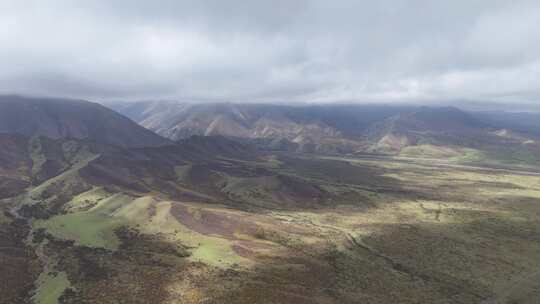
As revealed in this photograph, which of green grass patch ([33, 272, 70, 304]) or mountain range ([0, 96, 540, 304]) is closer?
green grass patch ([33, 272, 70, 304])

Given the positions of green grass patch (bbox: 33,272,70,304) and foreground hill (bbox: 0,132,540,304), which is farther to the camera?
foreground hill (bbox: 0,132,540,304)

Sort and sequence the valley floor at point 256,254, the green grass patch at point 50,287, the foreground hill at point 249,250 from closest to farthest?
the green grass patch at point 50,287 < the valley floor at point 256,254 < the foreground hill at point 249,250

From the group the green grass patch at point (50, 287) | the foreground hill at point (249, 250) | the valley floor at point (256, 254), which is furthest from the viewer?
the foreground hill at point (249, 250)

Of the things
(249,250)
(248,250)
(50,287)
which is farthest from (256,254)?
(50,287)

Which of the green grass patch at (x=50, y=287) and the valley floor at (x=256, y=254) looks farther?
the valley floor at (x=256, y=254)

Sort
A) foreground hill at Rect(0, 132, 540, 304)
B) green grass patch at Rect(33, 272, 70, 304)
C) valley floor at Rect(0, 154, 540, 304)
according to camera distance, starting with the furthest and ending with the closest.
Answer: foreground hill at Rect(0, 132, 540, 304) → valley floor at Rect(0, 154, 540, 304) → green grass patch at Rect(33, 272, 70, 304)

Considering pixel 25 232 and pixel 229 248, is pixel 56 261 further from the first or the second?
pixel 229 248

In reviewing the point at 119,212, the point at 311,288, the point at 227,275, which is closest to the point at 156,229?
the point at 119,212

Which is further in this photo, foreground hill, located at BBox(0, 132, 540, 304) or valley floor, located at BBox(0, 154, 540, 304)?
foreground hill, located at BBox(0, 132, 540, 304)

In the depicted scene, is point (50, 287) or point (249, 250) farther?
point (249, 250)

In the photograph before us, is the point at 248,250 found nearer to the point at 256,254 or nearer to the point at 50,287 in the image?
the point at 256,254

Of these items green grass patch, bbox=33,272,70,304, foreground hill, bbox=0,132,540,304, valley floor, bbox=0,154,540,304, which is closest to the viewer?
green grass patch, bbox=33,272,70,304
